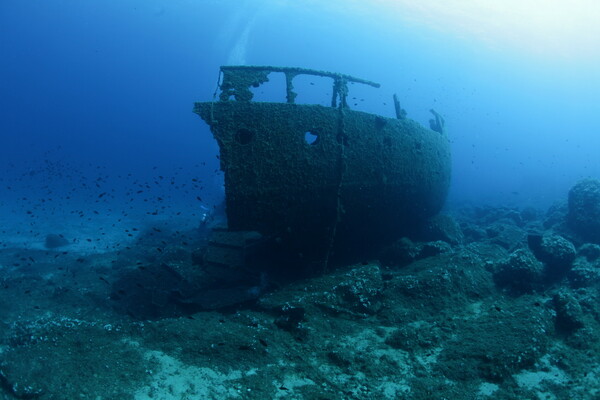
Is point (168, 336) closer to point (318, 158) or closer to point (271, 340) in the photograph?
point (271, 340)

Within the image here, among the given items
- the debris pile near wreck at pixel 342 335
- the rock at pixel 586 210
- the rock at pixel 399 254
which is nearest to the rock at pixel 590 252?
the debris pile near wreck at pixel 342 335

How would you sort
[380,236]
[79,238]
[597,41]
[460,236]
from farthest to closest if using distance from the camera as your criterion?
[597,41], [79,238], [460,236], [380,236]

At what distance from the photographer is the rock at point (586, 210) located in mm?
10852

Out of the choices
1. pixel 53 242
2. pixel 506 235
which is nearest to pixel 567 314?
pixel 506 235

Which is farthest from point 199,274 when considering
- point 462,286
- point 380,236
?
point 462,286

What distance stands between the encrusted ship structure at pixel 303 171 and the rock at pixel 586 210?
21.2ft

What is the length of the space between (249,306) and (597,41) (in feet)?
323

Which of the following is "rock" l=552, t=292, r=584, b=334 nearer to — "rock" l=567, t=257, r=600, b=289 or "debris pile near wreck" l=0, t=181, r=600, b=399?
"debris pile near wreck" l=0, t=181, r=600, b=399

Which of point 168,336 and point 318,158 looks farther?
point 318,158

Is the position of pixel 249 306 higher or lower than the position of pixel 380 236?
lower

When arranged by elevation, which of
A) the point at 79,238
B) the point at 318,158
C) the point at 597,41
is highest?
the point at 597,41

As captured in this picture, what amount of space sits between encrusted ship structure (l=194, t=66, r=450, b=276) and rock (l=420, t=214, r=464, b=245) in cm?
251

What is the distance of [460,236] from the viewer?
11.7 metres

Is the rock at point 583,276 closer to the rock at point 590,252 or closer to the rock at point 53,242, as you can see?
the rock at point 590,252
